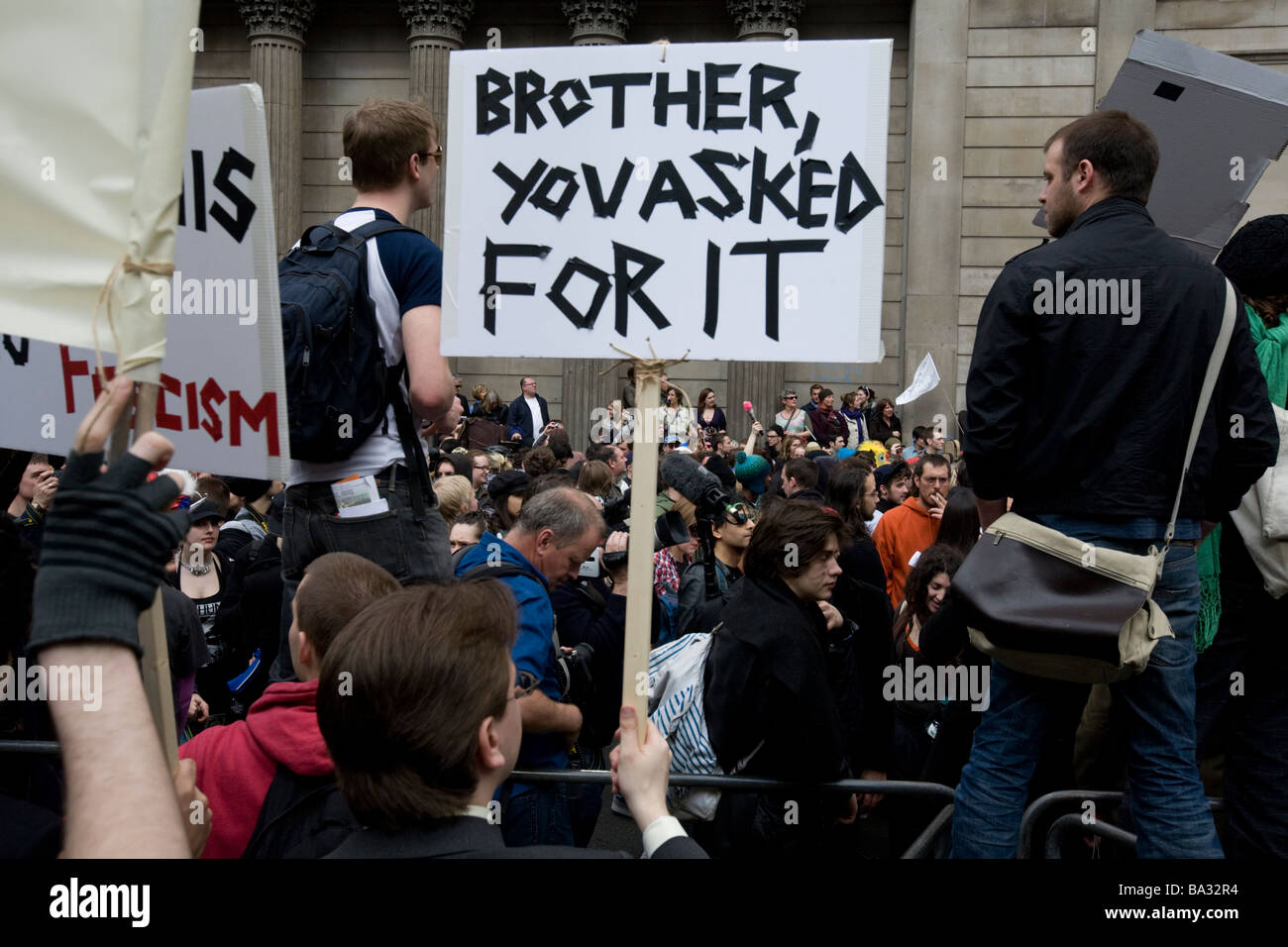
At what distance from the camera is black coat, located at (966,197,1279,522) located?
125 inches

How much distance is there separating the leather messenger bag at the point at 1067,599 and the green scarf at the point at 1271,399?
515mm

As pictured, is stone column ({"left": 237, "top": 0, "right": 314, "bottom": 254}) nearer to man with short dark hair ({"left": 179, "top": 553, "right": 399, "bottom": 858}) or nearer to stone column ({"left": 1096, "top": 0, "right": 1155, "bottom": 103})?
stone column ({"left": 1096, "top": 0, "right": 1155, "bottom": 103})

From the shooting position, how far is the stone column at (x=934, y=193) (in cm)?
2067

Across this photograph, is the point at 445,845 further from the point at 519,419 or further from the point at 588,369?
the point at 588,369

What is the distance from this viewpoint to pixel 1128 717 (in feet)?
10.6

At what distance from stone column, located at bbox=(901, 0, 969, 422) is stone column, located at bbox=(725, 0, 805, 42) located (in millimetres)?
2262

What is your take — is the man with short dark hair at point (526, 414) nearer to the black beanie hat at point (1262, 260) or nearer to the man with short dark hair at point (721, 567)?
the man with short dark hair at point (721, 567)

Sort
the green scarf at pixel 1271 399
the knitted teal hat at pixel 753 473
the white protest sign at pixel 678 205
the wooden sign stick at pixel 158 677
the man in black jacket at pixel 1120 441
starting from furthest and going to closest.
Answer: the knitted teal hat at pixel 753 473
the green scarf at pixel 1271 399
the man in black jacket at pixel 1120 441
the white protest sign at pixel 678 205
the wooden sign stick at pixel 158 677

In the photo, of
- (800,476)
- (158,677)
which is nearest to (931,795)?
(158,677)

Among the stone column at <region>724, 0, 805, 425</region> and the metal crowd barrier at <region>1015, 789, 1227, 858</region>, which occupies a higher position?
the stone column at <region>724, 0, 805, 425</region>

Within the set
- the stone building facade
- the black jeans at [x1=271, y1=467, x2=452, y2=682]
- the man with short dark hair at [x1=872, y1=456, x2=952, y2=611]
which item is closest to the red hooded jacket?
the black jeans at [x1=271, y1=467, x2=452, y2=682]

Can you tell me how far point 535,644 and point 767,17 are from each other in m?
20.3

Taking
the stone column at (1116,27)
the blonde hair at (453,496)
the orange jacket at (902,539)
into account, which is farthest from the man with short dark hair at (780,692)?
the stone column at (1116,27)
